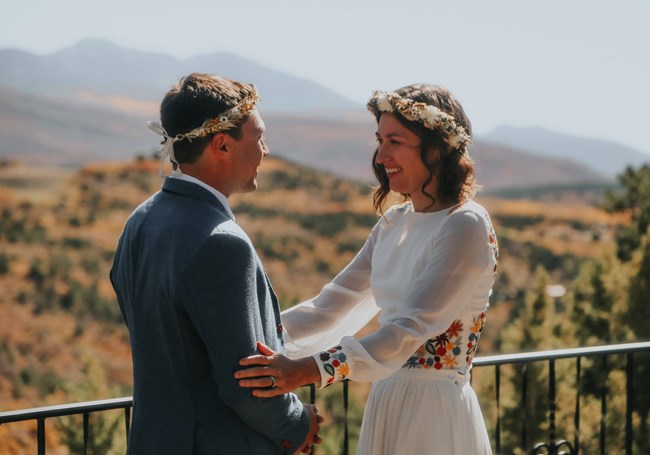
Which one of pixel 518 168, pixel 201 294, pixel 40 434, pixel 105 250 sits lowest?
pixel 40 434

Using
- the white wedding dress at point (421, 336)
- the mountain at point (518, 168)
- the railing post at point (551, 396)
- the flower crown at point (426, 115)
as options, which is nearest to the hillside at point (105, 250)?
the railing post at point (551, 396)

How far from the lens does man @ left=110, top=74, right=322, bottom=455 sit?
171cm

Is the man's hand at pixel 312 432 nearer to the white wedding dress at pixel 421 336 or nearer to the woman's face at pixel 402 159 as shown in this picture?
the white wedding dress at pixel 421 336

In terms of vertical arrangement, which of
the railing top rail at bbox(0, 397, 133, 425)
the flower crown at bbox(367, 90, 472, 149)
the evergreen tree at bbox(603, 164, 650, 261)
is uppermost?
the evergreen tree at bbox(603, 164, 650, 261)

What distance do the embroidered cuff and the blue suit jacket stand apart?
0.45 feet

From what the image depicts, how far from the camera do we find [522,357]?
9.84ft

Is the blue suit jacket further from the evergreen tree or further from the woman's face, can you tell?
the evergreen tree

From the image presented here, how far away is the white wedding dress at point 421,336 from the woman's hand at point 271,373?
0.09m

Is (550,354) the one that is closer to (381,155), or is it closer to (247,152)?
(381,155)

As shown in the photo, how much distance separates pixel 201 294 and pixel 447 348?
31.6 inches

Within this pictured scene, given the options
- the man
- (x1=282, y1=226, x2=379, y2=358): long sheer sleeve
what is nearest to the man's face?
the man

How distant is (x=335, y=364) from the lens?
6.57 ft

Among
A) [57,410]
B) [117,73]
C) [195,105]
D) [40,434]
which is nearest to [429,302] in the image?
[195,105]

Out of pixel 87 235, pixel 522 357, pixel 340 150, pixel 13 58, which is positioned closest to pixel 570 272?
pixel 87 235
